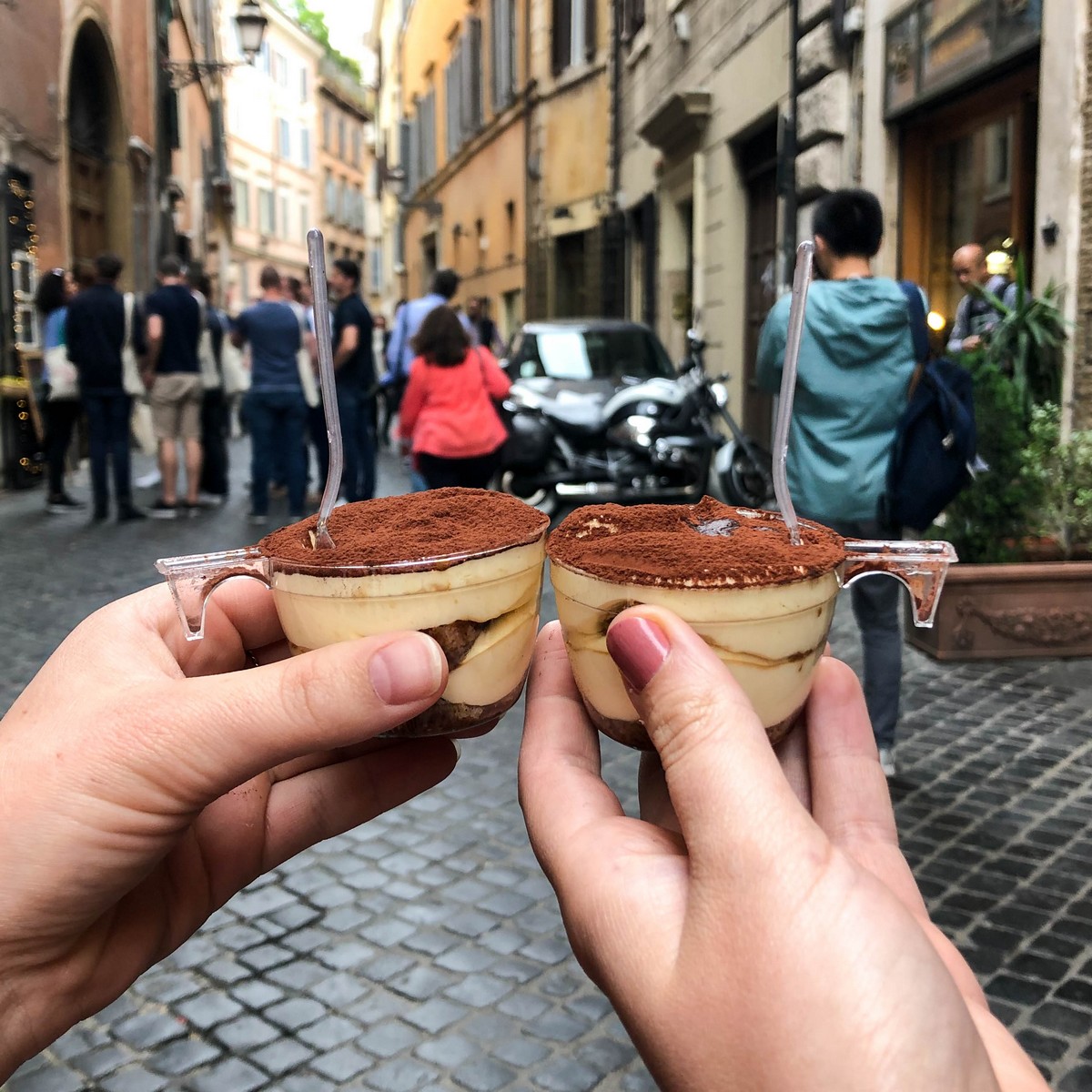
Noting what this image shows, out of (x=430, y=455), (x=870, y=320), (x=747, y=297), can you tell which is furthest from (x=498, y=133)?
(x=870, y=320)

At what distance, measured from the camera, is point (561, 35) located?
59.8 ft

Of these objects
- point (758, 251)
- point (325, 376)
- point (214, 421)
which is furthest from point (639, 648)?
point (758, 251)

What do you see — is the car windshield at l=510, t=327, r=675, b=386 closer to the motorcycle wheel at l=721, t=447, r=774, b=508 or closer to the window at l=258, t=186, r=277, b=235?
the motorcycle wheel at l=721, t=447, r=774, b=508

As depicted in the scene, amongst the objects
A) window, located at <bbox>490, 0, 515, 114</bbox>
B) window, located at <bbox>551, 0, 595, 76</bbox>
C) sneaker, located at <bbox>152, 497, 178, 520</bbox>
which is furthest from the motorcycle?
window, located at <bbox>490, 0, 515, 114</bbox>

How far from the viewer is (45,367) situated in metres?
9.19

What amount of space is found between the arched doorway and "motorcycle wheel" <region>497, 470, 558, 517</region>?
829cm

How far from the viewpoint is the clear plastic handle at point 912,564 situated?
4.46ft

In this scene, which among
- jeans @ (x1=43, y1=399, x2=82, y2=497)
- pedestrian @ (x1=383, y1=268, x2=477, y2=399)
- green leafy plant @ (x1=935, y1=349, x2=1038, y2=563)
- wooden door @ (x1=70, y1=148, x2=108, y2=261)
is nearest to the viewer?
green leafy plant @ (x1=935, y1=349, x2=1038, y2=563)

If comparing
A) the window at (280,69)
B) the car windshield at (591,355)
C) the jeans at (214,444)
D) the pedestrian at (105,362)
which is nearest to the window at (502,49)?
the car windshield at (591,355)

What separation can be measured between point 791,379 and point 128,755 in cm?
86

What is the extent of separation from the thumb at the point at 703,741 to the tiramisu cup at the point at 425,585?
0.18 metres

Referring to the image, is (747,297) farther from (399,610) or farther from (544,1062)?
(399,610)

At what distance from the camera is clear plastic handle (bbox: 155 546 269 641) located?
1.34 meters

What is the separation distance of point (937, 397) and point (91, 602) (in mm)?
4473
